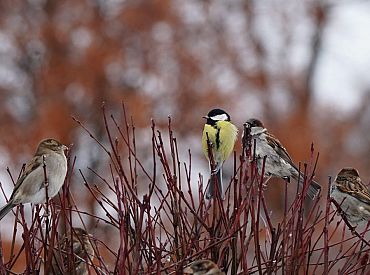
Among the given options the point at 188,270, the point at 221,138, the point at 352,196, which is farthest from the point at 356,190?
the point at 188,270

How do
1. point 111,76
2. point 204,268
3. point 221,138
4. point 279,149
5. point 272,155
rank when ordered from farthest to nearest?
point 111,76 < point 279,149 < point 272,155 < point 221,138 < point 204,268

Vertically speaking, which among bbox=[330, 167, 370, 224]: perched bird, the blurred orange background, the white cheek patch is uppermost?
the blurred orange background

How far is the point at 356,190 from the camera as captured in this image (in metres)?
5.13

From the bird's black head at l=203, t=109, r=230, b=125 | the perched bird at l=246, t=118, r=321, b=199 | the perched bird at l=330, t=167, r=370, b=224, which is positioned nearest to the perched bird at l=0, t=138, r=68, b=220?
the bird's black head at l=203, t=109, r=230, b=125

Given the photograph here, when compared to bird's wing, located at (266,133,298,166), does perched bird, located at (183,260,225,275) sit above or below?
below

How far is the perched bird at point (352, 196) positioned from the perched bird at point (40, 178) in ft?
5.60

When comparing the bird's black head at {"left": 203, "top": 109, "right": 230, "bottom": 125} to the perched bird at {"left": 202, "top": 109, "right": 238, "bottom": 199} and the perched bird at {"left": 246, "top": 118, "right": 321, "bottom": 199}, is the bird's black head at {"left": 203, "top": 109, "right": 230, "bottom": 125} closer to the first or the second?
the perched bird at {"left": 202, "top": 109, "right": 238, "bottom": 199}

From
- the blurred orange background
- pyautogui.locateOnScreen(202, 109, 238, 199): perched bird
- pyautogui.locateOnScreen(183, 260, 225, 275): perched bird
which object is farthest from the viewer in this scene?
the blurred orange background

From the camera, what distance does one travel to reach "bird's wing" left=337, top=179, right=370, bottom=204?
5.06 meters

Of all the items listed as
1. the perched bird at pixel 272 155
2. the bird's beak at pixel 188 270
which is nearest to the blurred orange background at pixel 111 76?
the perched bird at pixel 272 155

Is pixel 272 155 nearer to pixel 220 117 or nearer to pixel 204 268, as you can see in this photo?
pixel 220 117

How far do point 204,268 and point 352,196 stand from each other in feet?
6.37

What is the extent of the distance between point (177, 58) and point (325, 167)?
401 cm

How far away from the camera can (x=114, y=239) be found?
1173 centimetres
